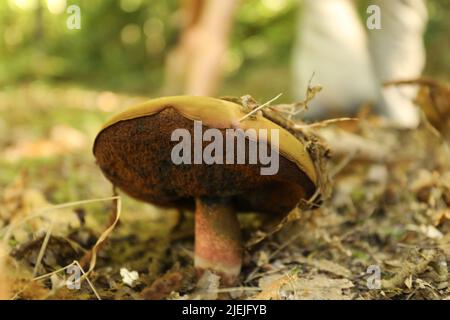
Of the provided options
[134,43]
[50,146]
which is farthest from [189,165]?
[134,43]

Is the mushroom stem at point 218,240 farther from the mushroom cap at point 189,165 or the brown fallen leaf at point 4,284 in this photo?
the brown fallen leaf at point 4,284

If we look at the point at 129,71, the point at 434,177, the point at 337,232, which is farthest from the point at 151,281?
the point at 129,71

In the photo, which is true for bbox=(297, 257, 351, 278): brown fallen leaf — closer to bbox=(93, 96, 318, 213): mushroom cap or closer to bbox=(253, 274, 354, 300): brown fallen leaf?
bbox=(253, 274, 354, 300): brown fallen leaf

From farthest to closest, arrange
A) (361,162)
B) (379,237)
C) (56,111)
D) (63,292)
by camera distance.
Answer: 1. (56,111)
2. (361,162)
3. (379,237)
4. (63,292)

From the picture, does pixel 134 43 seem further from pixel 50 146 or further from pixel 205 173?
pixel 205 173
